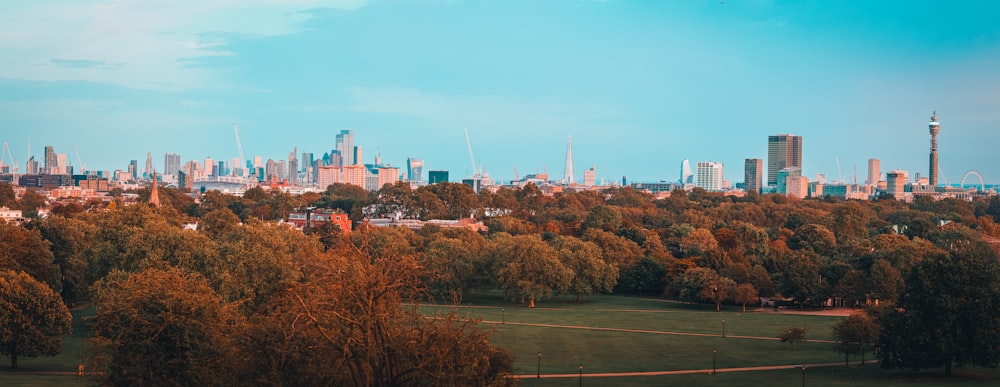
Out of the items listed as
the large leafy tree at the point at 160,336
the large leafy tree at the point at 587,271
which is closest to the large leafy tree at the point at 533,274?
the large leafy tree at the point at 587,271

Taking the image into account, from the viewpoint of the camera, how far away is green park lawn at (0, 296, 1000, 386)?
4444cm

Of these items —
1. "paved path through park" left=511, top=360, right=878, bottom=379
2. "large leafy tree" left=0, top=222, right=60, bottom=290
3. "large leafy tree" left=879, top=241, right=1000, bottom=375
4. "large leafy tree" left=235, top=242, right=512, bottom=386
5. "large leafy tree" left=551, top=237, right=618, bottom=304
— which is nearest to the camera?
"large leafy tree" left=235, top=242, right=512, bottom=386

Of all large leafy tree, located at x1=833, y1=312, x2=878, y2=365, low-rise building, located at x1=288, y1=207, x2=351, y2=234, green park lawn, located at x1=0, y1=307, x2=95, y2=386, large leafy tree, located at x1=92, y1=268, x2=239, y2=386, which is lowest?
green park lawn, located at x1=0, y1=307, x2=95, y2=386

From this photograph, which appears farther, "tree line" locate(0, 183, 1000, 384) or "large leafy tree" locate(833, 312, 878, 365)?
"large leafy tree" locate(833, 312, 878, 365)

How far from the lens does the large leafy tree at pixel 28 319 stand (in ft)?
141

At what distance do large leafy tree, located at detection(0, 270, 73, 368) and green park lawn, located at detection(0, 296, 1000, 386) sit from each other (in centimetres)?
100

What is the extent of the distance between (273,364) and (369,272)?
3568 mm

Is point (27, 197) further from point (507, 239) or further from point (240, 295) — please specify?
point (240, 295)

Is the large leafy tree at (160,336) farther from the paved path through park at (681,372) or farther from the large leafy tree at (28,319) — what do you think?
the paved path through park at (681,372)

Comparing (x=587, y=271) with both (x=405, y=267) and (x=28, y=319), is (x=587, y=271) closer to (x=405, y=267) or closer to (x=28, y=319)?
(x=28, y=319)

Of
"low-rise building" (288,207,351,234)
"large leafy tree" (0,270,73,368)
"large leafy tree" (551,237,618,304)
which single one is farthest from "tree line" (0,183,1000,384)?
"low-rise building" (288,207,351,234)

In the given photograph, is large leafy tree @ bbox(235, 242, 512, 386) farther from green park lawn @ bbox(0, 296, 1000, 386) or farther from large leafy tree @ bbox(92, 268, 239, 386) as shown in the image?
large leafy tree @ bbox(92, 268, 239, 386)

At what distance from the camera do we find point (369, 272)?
2689 cm

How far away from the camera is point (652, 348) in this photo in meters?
54.6
